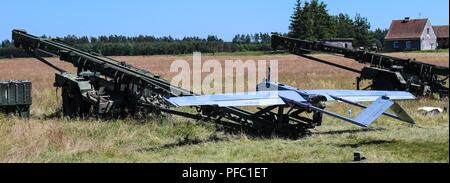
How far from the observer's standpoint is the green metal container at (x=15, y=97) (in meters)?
14.8

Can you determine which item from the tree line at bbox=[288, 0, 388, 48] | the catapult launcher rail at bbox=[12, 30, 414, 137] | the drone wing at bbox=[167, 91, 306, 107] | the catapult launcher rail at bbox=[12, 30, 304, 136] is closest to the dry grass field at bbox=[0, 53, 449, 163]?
the catapult launcher rail at bbox=[12, 30, 414, 137]

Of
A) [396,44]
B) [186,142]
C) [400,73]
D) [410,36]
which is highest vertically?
[410,36]

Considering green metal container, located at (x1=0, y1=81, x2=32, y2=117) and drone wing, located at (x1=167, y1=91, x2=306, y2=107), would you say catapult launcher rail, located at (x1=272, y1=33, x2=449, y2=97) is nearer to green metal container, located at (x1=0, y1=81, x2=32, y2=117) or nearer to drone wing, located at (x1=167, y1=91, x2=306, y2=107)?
drone wing, located at (x1=167, y1=91, x2=306, y2=107)

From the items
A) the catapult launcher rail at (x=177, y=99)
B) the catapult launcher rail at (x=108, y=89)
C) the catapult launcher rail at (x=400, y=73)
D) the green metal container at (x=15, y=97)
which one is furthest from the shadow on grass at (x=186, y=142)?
the catapult launcher rail at (x=400, y=73)

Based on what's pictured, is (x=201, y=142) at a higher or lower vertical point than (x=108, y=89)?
lower

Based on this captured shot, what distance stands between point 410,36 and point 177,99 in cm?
9613

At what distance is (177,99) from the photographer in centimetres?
1022

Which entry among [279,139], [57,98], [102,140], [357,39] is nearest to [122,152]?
[102,140]

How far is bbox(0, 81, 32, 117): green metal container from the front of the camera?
14.8 meters

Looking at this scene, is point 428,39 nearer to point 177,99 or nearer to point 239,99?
point 239,99

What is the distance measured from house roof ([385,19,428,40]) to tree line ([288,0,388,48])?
415 centimetres

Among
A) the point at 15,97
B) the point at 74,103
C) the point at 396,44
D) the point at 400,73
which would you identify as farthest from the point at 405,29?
the point at 15,97

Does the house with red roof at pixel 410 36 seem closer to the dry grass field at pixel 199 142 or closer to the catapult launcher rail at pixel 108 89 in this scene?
the dry grass field at pixel 199 142

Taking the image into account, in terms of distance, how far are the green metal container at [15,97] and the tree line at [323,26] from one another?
7654cm
